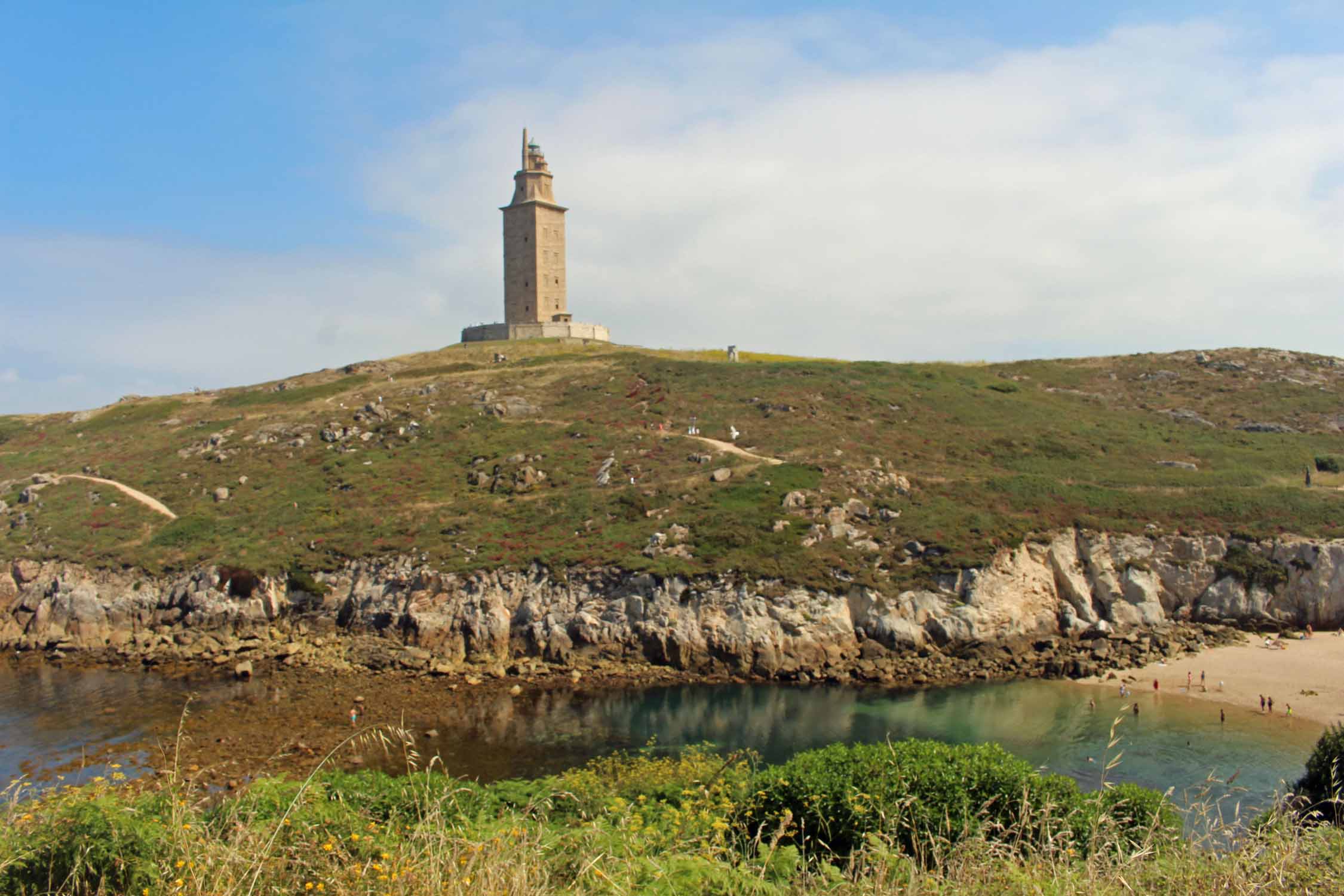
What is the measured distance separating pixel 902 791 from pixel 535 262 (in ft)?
299

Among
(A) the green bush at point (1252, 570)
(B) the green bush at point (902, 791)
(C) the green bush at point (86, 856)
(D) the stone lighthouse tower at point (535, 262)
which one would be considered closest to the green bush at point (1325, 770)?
(B) the green bush at point (902, 791)

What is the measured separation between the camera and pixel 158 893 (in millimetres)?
10633

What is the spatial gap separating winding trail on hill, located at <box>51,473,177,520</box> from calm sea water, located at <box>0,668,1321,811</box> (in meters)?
19.4

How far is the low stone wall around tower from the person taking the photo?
105 meters

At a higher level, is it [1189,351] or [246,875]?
[1189,351]

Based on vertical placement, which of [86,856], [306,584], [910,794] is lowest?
[910,794]

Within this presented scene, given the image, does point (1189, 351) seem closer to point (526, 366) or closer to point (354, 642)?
A: point (526, 366)

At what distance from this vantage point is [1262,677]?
147 ft

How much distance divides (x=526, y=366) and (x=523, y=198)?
876 inches

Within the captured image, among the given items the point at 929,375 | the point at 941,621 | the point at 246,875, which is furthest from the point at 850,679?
the point at 929,375

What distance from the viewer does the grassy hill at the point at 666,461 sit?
56469mm

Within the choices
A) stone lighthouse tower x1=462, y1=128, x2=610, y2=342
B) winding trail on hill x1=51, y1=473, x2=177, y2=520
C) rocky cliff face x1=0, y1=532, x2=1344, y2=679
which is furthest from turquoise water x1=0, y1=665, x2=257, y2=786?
stone lighthouse tower x1=462, y1=128, x2=610, y2=342

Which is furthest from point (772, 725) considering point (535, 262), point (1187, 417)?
point (535, 262)

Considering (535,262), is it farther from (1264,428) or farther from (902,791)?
(902,791)
